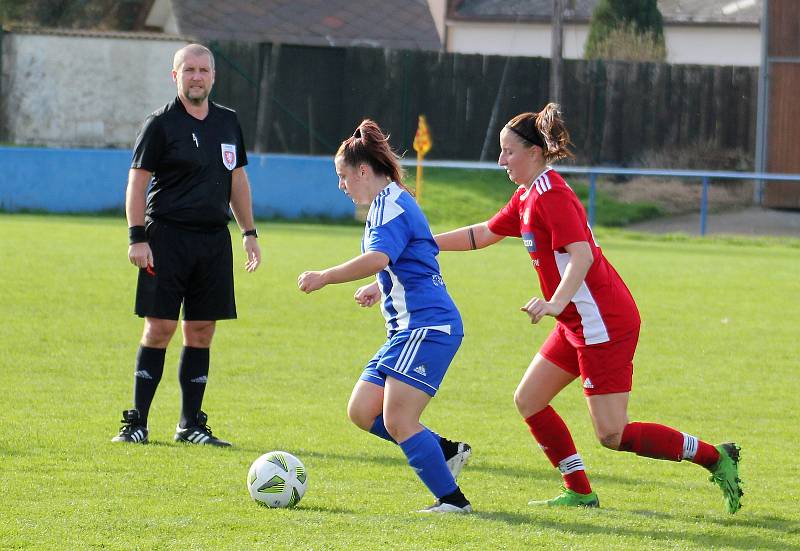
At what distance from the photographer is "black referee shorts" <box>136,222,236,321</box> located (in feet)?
23.3

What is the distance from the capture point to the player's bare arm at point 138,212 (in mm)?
6973

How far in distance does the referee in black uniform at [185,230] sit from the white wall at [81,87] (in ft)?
83.8

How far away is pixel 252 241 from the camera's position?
7.42 m

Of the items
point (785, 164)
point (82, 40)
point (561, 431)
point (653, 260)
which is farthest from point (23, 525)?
point (82, 40)

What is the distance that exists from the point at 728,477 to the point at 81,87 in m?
28.7

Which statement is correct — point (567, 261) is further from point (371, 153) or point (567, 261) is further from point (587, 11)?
point (587, 11)

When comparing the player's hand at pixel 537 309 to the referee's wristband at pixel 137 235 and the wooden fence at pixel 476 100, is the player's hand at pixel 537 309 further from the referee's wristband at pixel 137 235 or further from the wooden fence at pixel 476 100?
the wooden fence at pixel 476 100

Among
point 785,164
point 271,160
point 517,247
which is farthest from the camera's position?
point 785,164

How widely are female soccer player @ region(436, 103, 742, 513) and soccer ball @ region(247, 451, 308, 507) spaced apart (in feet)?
3.70

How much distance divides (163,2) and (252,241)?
33534 mm

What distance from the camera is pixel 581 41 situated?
43469mm

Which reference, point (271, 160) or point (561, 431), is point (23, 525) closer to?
point (561, 431)

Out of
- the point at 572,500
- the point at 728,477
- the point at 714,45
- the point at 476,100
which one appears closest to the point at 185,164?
the point at 572,500

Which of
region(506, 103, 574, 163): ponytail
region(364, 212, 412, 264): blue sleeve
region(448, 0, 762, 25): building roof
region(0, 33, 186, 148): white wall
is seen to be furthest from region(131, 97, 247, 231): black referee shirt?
region(448, 0, 762, 25): building roof
